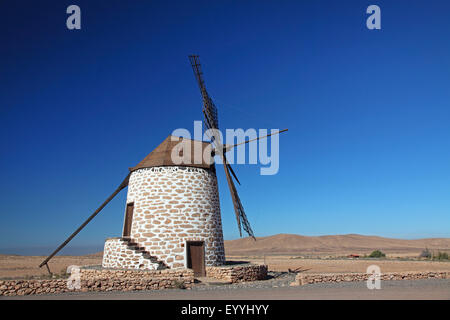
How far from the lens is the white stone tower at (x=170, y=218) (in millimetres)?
13000

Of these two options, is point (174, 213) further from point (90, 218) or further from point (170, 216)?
point (90, 218)

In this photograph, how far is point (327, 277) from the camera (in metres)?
11.8

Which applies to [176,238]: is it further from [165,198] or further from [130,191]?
[130,191]

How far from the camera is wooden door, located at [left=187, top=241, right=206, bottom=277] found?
1324 cm

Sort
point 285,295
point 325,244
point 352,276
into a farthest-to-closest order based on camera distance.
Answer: point 325,244, point 352,276, point 285,295

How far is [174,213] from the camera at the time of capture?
13445 mm

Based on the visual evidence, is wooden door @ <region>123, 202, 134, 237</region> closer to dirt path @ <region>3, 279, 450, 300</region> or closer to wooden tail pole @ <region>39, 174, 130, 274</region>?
wooden tail pole @ <region>39, 174, 130, 274</region>

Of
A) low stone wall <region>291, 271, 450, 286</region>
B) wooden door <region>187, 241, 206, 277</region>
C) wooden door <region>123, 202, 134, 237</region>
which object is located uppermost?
wooden door <region>123, 202, 134, 237</region>

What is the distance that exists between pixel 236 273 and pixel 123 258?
179 inches

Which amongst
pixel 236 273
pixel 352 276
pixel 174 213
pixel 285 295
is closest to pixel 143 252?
pixel 174 213

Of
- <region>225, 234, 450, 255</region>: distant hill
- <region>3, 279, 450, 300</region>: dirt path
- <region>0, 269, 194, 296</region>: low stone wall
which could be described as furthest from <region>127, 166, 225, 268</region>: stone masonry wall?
<region>225, 234, 450, 255</region>: distant hill

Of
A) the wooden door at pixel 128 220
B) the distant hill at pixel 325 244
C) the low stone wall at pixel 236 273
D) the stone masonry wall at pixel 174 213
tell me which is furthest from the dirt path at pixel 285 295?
the distant hill at pixel 325 244

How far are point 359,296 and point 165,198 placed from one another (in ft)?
27.2
